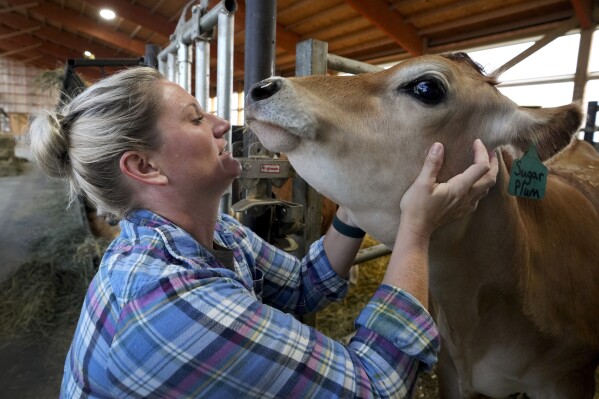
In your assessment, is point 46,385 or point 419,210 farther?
point 46,385

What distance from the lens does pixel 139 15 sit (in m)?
10.5

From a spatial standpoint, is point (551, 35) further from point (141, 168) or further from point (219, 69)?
point (141, 168)

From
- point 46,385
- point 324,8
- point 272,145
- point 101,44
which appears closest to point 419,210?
point 272,145

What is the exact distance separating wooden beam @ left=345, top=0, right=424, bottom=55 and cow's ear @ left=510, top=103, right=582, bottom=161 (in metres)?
7.04

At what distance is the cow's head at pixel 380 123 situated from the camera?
113 cm

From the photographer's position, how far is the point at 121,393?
2.68ft

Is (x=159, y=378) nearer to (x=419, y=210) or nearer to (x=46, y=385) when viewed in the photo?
(x=419, y=210)

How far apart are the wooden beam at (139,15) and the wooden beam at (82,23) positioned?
289 centimetres

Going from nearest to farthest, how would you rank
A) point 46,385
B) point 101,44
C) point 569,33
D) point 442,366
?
1. point 442,366
2. point 46,385
3. point 569,33
4. point 101,44

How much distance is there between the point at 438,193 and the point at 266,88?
56 centimetres

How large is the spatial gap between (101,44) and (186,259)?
65.5 ft

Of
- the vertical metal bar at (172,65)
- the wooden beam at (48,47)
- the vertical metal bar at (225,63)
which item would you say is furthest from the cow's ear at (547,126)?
the wooden beam at (48,47)

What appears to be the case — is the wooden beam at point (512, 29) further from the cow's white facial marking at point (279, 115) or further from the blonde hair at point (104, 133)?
the blonde hair at point (104, 133)

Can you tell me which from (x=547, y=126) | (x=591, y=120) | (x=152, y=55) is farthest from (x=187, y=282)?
(x=591, y=120)
